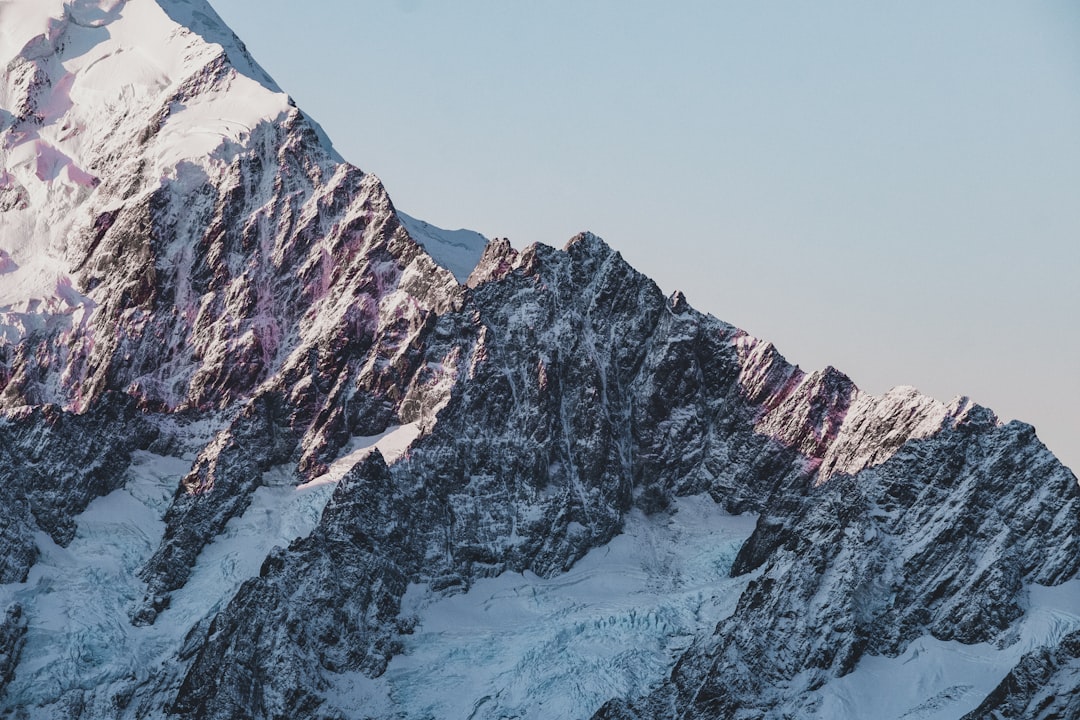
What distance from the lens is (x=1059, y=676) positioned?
646 ft

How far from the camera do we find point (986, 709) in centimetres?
19812

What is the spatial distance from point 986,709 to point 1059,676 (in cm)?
821
